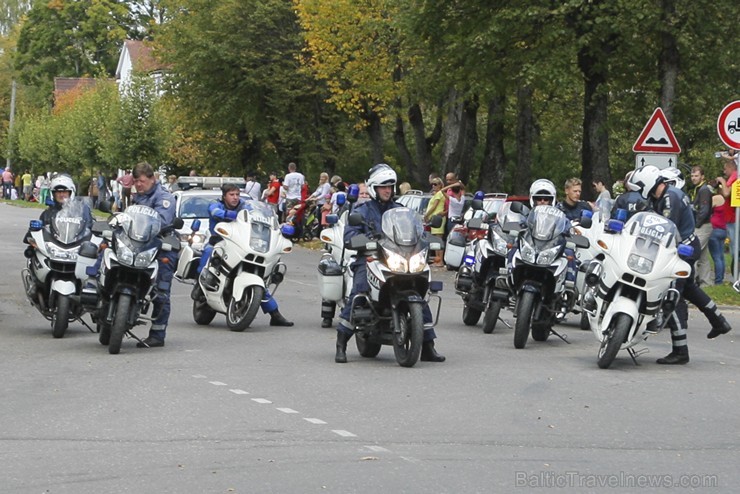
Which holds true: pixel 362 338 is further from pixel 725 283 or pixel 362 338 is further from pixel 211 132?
pixel 211 132

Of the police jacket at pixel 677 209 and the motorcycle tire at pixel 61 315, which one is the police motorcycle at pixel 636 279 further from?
the motorcycle tire at pixel 61 315

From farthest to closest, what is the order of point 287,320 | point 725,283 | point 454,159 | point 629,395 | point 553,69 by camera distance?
point 454,159
point 553,69
point 725,283
point 287,320
point 629,395

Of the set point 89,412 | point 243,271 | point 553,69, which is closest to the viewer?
point 89,412

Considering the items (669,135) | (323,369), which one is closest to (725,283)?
(669,135)

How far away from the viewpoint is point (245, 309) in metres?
15.7

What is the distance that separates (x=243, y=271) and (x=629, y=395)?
577 centimetres

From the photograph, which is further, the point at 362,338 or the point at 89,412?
the point at 362,338

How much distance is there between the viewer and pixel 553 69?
29.3m

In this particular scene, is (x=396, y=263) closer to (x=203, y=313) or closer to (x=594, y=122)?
(x=203, y=313)

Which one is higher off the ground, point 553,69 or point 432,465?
point 553,69

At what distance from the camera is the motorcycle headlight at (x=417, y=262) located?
487 inches

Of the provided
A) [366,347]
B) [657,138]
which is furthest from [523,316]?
[657,138]

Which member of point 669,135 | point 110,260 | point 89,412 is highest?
point 669,135

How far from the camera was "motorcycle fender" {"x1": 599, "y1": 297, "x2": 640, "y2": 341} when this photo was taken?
12320 mm
